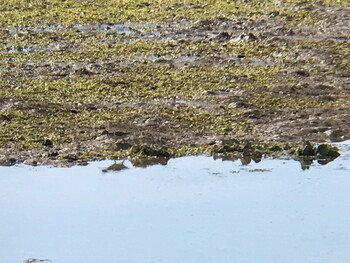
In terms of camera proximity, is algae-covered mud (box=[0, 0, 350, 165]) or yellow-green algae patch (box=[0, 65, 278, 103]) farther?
yellow-green algae patch (box=[0, 65, 278, 103])

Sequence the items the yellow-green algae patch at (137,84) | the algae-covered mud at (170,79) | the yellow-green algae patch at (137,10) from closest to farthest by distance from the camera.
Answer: the algae-covered mud at (170,79)
the yellow-green algae patch at (137,84)
the yellow-green algae patch at (137,10)

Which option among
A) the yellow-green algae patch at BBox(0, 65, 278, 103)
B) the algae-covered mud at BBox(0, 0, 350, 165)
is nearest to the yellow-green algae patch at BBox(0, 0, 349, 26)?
the algae-covered mud at BBox(0, 0, 350, 165)

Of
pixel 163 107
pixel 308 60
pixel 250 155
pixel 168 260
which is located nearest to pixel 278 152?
pixel 250 155

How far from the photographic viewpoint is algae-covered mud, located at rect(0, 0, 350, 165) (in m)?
8.95

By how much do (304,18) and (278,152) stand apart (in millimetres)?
5470

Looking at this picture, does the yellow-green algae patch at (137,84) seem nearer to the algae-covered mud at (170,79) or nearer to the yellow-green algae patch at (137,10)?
the algae-covered mud at (170,79)

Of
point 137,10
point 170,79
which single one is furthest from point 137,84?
point 137,10

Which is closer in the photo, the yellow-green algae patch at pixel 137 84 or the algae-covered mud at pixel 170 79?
the algae-covered mud at pixel 170 79

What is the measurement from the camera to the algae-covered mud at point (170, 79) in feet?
29.4

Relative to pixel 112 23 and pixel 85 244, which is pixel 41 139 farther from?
pixel 112 23

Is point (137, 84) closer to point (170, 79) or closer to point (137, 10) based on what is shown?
point (170, 79)

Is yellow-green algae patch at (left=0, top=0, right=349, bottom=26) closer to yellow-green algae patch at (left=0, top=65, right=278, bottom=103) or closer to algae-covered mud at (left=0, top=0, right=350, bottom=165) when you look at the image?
algae-covered mud at (left=0, top=0, right=350, bottom=165)

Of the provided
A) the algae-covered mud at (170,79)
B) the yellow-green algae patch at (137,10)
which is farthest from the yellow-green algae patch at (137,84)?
the yellow-green algae patch at (137,10)

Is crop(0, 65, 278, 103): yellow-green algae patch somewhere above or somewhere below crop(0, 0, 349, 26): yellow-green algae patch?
below
